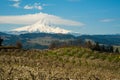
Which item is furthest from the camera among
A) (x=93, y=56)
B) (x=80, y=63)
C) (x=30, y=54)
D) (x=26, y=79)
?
(x=93, y=56)

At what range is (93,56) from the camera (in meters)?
55.9

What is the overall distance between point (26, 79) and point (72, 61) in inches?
1143

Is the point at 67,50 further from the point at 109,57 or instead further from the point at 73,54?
the point at 109,57

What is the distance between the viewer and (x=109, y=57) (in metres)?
56.2

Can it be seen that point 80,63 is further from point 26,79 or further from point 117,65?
point 26,79

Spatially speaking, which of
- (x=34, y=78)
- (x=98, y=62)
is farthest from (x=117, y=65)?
(x=34, y=78)

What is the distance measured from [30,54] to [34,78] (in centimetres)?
3139

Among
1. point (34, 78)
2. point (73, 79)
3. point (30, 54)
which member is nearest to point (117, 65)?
point (30, 54)

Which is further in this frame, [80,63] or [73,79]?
[80,63]

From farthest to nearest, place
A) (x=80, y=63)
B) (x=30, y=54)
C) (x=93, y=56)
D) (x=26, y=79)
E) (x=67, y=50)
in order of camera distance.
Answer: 1. (x=67, y=50)
2. (x=93, y=56)
3. (x=30, y=54)
4. (x=80, y=63)
5. (x=26, y=79)

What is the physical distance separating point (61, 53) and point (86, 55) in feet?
17.6

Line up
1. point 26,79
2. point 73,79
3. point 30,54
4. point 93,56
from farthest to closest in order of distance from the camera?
1. point 93,56
2. point 30,54
3. point 73,79
4. point 26,79

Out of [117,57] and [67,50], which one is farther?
[67,50]

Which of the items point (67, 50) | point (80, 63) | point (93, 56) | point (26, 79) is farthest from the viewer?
point (67, 50)
